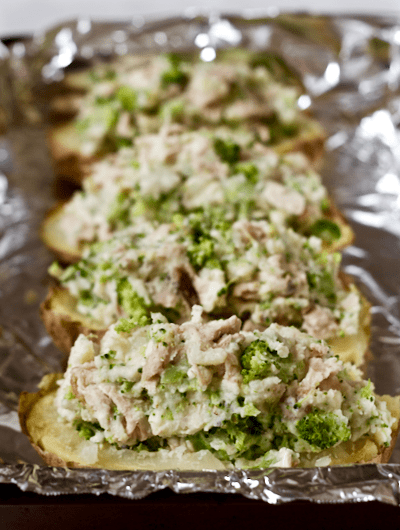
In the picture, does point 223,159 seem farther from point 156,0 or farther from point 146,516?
point 156,0

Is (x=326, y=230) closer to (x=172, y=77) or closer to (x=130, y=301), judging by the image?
(x=130, y=301)

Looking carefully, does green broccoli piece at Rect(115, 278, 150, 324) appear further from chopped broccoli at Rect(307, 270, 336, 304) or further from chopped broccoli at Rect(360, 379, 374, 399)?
chopped broccoli at Rect(360, 379, 374, 399)

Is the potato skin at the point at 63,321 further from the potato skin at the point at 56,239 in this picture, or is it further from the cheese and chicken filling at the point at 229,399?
the cheese and chicken filling at the point at 229,399

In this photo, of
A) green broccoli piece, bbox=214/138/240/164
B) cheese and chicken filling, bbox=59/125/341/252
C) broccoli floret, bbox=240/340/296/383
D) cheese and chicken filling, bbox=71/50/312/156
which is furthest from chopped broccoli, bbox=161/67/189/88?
broccoli floret, bbox=240/340/296/383

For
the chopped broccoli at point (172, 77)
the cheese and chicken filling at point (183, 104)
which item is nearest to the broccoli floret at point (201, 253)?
the cheese and chicken filling at point (183, 104)

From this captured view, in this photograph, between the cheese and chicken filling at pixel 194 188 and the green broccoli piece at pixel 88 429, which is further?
the cheese and chicken filling at pixel 194 188

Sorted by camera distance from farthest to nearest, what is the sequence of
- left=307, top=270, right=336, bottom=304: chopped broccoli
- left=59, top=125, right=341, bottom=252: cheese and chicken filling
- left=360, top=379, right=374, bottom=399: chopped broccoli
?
left=59, top=125, right=341, bottom=252: cheese and chicken filling < left=307, top=270, right=336, bottom=304: chopped broccoli < left=360, top=379, right=374, bottom=399: chopped broccoli
